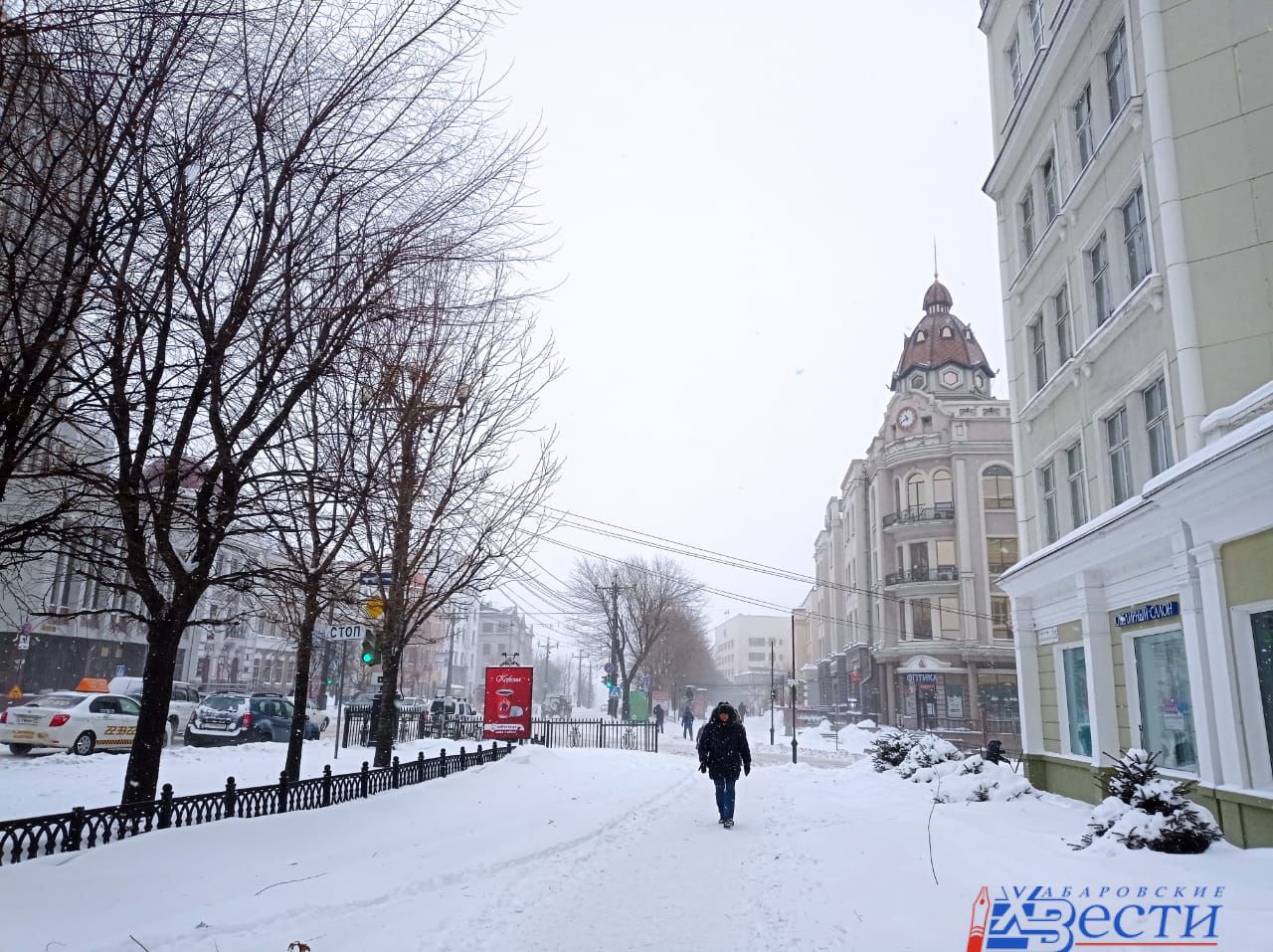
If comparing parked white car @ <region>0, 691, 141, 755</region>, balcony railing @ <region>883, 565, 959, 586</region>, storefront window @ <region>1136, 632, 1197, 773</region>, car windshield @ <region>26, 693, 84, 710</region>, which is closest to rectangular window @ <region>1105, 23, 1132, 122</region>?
storefront window @ <region>1136, 632, 1197, 773</region>

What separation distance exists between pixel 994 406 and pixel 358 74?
165ft

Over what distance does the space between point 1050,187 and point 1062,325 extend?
2938mm

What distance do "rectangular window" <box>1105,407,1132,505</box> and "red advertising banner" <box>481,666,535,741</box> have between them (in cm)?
1406

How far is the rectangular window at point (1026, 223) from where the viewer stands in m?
18.0

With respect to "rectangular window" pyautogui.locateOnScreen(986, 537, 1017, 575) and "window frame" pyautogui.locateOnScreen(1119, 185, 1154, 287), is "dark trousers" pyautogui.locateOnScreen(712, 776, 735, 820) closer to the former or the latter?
"window frame" pyautogui.locateOnScreen(1119, 185, 1154, 287)

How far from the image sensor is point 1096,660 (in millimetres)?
13273

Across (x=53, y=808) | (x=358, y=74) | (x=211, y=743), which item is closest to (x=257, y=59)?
(x=358, y=74)

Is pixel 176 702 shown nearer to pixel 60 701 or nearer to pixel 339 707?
pixel 60 701

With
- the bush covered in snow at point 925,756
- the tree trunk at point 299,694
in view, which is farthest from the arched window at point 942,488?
the tree trunk at point 299,694

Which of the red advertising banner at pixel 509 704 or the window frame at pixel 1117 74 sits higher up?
the window frame at pixel 1117 74

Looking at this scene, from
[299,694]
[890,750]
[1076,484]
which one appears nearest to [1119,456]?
[1076,484]

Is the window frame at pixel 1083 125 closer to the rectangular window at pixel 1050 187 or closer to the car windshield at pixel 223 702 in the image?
the rectangular window at pixel 1050 187

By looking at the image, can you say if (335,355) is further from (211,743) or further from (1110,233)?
(211,743)

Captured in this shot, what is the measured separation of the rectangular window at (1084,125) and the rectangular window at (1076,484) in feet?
16.5
